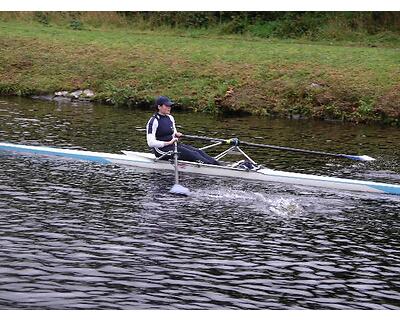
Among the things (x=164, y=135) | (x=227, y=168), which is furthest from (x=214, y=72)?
(x=227, y=168)

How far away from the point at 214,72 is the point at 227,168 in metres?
18.2

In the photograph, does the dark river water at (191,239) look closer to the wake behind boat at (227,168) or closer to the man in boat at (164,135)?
the wake behind boat at (227,168)

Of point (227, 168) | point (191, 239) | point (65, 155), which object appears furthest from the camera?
point (65, 155)

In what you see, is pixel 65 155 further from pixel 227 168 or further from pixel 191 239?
pixel 191 239

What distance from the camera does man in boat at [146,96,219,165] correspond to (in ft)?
69.3

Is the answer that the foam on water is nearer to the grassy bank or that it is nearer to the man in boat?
the man in boat

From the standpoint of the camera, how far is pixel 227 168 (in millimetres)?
20797

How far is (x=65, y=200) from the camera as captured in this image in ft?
58.2

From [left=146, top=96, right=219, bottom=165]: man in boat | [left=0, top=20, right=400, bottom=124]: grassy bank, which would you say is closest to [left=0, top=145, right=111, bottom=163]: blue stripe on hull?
[left=146, top=96, right=219, bottom=165]: man in boat

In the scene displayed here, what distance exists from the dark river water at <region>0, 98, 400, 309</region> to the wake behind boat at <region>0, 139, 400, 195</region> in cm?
31

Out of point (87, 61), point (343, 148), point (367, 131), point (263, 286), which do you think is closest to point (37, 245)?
point (263, 286)

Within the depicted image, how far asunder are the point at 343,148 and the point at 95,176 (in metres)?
10.3

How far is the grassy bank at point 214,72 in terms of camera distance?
114 ft

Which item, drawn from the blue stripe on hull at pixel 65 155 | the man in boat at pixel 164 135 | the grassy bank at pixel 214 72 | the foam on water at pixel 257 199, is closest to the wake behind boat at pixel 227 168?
the blue stripe on hull at pixel 65 155
